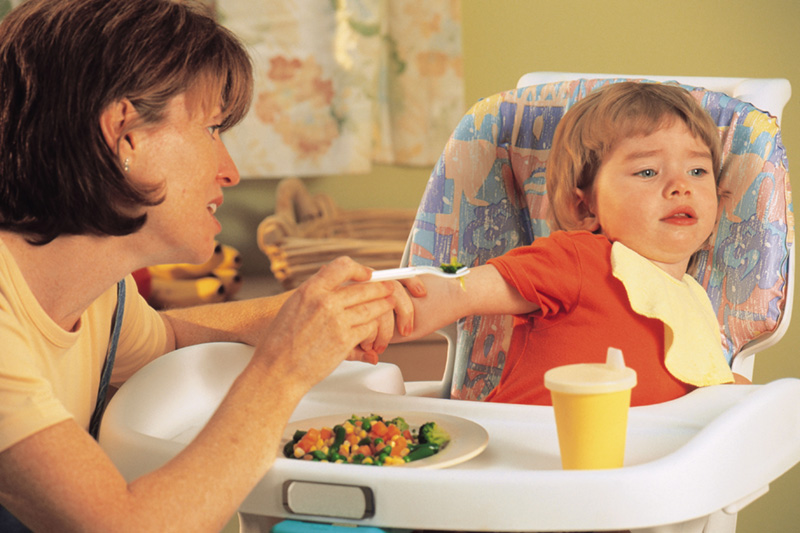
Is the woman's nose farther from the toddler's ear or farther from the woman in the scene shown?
the toddler's ear

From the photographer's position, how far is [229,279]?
2484 millimetres

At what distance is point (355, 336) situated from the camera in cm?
80

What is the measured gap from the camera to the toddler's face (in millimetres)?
1062

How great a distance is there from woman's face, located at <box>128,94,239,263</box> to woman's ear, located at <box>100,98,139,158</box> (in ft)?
0.04

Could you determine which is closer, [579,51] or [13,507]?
[13,507]

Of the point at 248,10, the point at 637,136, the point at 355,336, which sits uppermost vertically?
the point at 248,10

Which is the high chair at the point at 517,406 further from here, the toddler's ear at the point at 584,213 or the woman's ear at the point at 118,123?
the woman's ear at the point at 118,123

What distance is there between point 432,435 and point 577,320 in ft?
1.08

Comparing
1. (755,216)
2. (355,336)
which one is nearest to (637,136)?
(755,216)

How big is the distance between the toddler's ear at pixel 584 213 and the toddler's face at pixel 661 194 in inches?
1.3

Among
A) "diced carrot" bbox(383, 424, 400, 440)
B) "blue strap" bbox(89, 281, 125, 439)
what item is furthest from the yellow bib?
"blue strap" bbox(89, 281, 125, 439)

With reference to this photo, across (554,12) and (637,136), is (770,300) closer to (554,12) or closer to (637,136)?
(637,136)

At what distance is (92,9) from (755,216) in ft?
2.83

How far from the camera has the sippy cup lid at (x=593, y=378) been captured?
66cm
